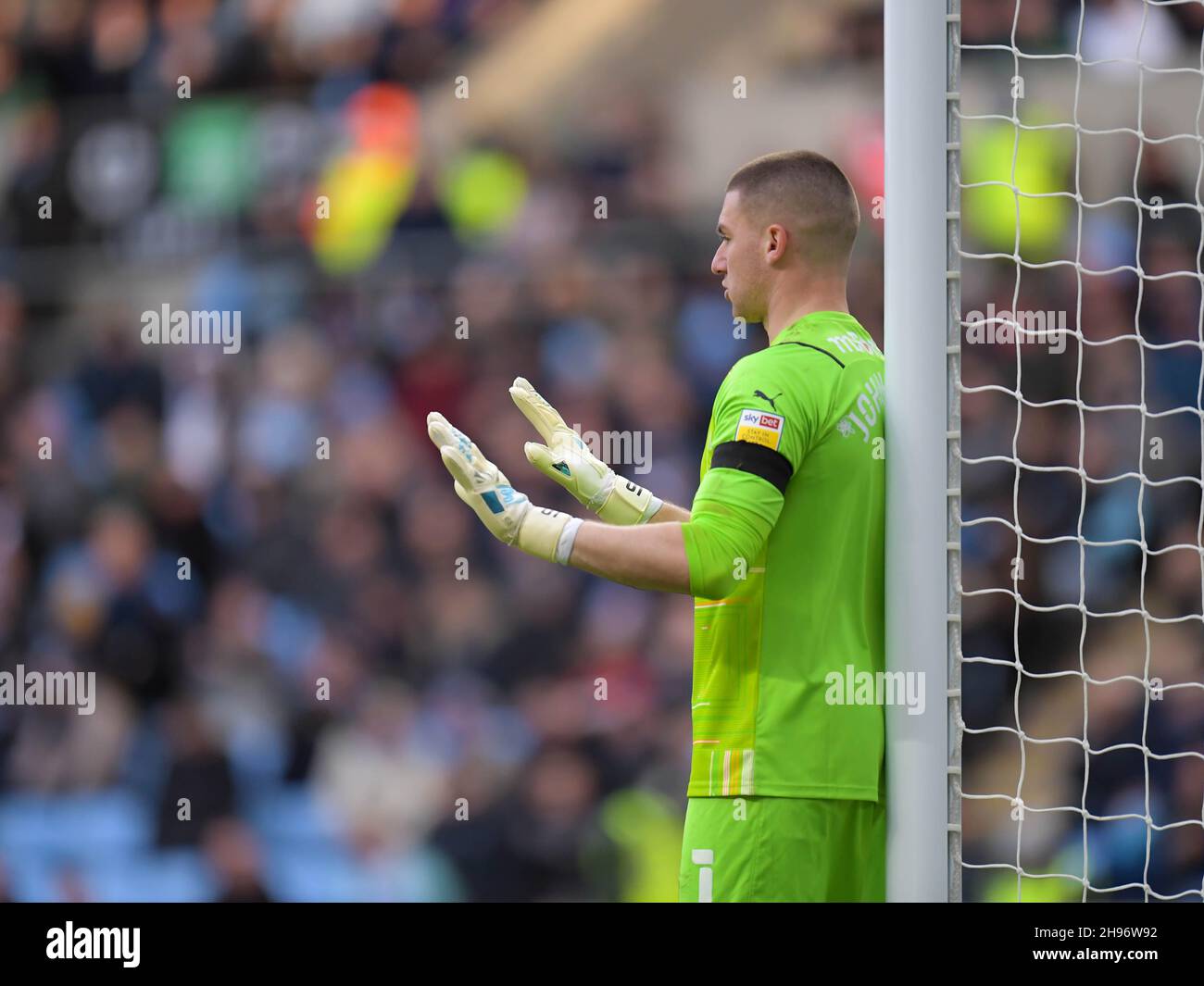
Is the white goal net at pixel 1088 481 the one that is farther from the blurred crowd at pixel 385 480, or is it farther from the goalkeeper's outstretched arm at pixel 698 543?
the goalkeeper's outstretched arm at pixel 698 543

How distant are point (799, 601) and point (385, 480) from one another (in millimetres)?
2807

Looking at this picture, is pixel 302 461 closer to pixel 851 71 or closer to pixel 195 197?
pixel 195 197

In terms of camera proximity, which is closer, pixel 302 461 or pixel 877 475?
pixel 877 475

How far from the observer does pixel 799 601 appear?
7.39 ft

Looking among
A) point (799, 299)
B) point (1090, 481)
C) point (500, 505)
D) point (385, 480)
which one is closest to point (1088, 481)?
point (1090, 481)

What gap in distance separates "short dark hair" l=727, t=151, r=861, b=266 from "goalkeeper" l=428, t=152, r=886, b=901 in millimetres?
171

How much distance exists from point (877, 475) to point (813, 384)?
0.56 ft

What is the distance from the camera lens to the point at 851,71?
474 centimetres

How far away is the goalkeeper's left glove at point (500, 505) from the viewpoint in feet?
7.20

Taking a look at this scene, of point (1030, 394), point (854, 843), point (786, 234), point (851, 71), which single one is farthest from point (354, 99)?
point (854, 843)

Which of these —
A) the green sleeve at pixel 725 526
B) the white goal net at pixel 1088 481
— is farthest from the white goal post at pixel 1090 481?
the green sleeve at pixel 725 526

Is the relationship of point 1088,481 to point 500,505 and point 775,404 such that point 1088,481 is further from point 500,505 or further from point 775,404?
point 500,505

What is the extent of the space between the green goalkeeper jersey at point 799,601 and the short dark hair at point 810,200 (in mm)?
206
